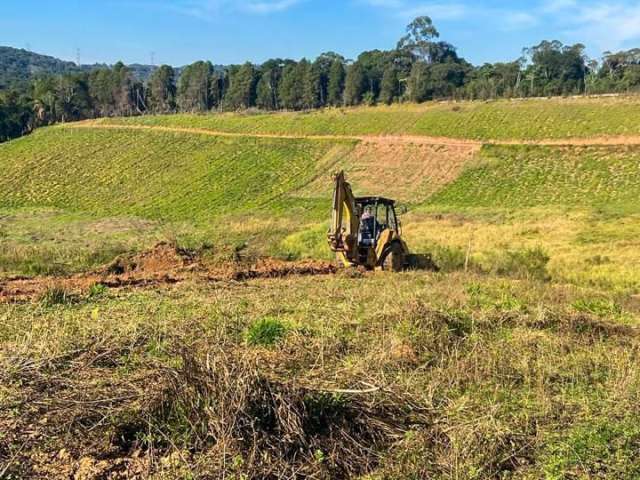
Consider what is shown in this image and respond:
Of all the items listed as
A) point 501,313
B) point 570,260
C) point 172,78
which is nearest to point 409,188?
point 570,260

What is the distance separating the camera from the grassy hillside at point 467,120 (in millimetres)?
52375

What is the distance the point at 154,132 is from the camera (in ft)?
241

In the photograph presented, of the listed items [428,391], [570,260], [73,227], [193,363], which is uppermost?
[193,363]

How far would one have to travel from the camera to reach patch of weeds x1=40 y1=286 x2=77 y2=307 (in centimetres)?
1133

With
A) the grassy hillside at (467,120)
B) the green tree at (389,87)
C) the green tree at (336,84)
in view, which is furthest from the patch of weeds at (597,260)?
the green tree at (336,84)

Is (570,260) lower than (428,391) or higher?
lower

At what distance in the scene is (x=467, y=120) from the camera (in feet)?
198

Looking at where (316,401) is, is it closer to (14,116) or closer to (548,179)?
(548,179)

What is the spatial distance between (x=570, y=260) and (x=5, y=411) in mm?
16703

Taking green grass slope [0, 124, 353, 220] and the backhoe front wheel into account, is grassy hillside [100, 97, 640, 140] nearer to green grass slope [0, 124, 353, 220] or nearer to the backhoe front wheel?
green grass slope [0, 124, 353, 220]

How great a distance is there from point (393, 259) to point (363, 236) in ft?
3.87

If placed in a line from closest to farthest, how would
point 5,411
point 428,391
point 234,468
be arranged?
1. point 234,468
2. point 5,411
3. point 428,391

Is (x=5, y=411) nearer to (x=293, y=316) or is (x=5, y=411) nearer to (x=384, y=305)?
(x=293, y=316)

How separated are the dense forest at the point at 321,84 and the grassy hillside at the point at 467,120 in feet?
56.6
